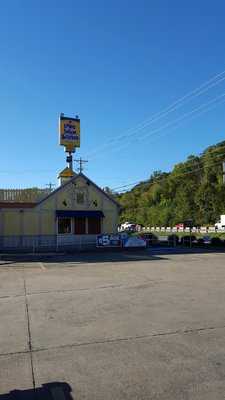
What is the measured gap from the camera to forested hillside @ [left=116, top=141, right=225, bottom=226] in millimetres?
91000

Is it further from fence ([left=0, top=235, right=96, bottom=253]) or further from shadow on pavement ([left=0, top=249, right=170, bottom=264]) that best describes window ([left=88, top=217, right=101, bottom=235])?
shadow on pavement ([left=0, top=249, right=170, bottom=264])

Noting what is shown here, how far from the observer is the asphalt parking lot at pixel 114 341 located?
607 cm

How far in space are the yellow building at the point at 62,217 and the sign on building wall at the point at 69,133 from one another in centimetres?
816

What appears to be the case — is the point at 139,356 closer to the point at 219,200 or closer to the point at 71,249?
the point at 71,249

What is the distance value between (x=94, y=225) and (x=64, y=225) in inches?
104

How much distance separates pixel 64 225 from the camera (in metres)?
41.3

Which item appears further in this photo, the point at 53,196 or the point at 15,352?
the point at 53,196

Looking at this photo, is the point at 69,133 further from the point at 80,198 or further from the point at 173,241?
the point at 173,241

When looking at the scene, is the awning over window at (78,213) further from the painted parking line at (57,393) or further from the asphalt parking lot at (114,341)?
the painted parking line at (57,393)

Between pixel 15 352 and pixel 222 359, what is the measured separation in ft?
10.6

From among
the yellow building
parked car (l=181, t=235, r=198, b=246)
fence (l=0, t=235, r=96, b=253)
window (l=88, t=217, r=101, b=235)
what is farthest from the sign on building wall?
parked car (l=181, t=235, r=198, b=246)

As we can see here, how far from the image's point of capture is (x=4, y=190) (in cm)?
4353

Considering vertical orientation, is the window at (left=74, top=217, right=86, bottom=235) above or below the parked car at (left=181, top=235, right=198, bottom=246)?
above

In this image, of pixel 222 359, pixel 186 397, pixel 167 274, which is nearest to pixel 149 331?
pixel 222 359
